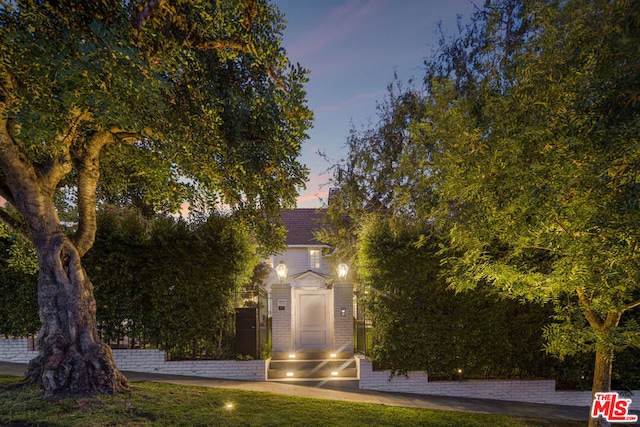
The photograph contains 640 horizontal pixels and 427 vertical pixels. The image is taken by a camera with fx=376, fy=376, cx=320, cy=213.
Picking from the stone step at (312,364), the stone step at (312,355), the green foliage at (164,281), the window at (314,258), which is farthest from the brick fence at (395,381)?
the window at (314,258)

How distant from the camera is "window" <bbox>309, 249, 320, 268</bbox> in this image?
78.8 ft

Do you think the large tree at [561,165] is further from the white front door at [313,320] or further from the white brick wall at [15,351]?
the white brick wall at [15,351]

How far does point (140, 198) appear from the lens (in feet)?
56.2

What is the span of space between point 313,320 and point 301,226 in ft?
42.7

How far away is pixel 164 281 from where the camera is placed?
28.9ft

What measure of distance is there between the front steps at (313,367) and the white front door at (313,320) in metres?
1.04

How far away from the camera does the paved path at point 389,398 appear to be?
7.57 meters

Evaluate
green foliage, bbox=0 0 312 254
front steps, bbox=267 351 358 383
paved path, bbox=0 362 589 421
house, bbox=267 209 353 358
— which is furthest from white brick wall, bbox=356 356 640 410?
green foliage, bbox=0 0 312 254

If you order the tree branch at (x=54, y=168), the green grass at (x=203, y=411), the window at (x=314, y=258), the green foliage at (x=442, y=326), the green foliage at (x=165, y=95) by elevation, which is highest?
the green foliage at (x=165, y=95)

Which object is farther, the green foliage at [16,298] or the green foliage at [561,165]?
the green foliage at [16,298]

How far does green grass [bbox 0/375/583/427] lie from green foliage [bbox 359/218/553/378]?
4.91 ft

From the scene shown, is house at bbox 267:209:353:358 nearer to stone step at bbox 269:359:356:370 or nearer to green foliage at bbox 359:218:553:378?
stone step at bbox 269:359:356:370

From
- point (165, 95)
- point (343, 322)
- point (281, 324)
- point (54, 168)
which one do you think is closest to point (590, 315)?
point (343, 322)

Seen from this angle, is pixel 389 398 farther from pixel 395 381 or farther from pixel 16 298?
pixel 16 298
